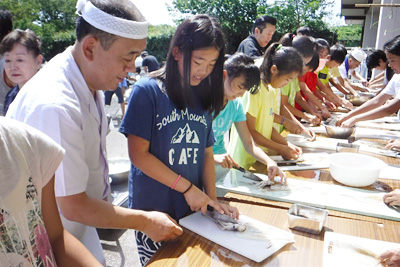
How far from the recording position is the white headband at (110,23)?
92 cm

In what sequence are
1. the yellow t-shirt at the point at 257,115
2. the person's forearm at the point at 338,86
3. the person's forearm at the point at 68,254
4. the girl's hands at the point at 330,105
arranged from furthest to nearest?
the person's forearm at the point at 338,86 < the girl's hands at the point at 330,105 < the yellow t-shirt at the point at 257,115 < the person's forearm at the point at 68,254

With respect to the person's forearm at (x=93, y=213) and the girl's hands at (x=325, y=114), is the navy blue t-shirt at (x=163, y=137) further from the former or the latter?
the girl's hands at (x=325, y=114)

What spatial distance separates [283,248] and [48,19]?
42117 mm

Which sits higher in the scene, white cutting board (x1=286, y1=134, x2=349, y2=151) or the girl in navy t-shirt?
the girl in navy t-shirt

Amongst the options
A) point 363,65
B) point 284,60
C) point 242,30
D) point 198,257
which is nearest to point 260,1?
point 242,30

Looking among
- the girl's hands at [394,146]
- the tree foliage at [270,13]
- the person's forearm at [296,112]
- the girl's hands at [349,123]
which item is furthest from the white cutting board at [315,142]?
the tree foliage at [270,13]

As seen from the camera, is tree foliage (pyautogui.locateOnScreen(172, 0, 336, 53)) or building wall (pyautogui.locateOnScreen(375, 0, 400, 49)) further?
tree foliage (pyautogui.locateOnScreen(172, 0, 336, 53))

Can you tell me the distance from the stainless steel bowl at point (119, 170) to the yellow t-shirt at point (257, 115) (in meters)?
0.83

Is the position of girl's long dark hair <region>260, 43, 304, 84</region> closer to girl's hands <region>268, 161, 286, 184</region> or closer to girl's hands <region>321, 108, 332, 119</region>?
girl's hands <region>268, 161, 286, 184</region>

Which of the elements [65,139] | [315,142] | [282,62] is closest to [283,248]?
[65,139]

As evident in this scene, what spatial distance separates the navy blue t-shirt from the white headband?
0.25m

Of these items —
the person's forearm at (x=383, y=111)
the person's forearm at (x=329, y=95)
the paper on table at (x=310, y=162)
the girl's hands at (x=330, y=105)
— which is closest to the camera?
the paper on table at (x=310, y=162)

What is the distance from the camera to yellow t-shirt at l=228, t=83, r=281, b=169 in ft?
6.51

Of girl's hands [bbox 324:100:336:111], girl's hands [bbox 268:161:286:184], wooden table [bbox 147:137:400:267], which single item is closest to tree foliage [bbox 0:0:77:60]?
girl's hands [bbox 324:100:336:111]
